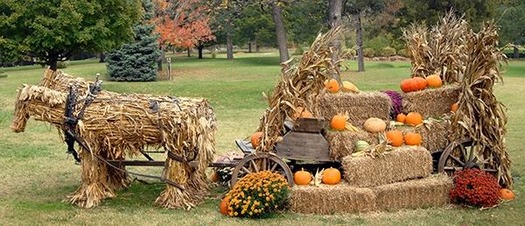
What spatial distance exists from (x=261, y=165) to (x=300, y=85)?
1.19 metres

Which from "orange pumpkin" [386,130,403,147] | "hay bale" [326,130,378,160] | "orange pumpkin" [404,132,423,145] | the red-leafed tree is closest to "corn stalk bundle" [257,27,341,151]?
"hay bale" [326,130,378,160]

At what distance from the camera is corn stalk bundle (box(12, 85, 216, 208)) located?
8883mm

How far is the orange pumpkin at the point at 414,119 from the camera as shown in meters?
9.96

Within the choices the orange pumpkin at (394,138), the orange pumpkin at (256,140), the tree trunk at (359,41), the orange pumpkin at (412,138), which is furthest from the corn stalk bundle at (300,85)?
the tree trunk at (359,41)

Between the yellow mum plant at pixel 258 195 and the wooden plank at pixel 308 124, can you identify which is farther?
the wooden plank at pixel 308 124

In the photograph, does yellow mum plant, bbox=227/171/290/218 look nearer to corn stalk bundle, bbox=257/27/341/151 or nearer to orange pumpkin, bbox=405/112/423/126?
corn stalk bundle, bbox=257/27/341/151

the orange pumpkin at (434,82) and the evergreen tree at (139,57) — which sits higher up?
the orange pumpkin at (434,82)

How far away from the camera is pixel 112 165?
939cm

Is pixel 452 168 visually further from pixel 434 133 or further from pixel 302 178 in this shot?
pixel 302 178

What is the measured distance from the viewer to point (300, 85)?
30.2 feet

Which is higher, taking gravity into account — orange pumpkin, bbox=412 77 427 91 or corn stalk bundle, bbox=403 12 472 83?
corn stalk bundle, bbox=403 12 472 83

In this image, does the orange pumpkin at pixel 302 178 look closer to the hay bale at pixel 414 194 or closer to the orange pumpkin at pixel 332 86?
the hay bale at pixel 414 194

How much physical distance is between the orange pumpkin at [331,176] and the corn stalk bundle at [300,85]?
0.82 m

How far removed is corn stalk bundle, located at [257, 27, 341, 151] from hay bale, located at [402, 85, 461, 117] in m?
1.64
